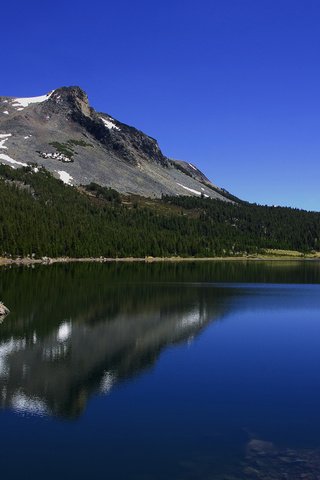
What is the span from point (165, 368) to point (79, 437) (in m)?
14.8

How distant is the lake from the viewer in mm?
22750

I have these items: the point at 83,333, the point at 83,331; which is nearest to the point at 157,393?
the point at 83,333

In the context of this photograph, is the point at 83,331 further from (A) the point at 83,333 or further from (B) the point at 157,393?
(B) the point at 157,393

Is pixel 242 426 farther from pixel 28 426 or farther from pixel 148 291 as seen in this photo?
pixel 148 291

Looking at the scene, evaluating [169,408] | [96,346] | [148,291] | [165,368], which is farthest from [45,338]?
[148,291]

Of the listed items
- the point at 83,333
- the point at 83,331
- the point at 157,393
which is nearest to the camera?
the point at 157,393

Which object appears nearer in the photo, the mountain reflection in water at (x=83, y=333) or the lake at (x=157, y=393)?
the lake at (x=157, y=393)

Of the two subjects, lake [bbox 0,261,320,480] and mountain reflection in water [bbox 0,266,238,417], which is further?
mountain reflection in water [bbox 0,266,238,417]

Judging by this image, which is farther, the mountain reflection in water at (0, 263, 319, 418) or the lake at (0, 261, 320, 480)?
the mountain reflection in water at (0, 263, 319, 418)

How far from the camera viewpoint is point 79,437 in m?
25.6

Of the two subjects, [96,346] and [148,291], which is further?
[148,291]

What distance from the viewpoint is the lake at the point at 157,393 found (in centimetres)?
2275

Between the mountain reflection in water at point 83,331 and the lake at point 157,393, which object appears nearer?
the lake at point 157,393

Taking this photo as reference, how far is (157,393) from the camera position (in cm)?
3303
